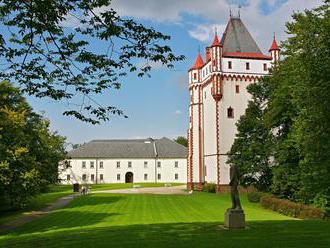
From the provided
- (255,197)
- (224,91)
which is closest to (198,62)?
(224,91)

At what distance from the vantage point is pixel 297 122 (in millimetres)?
30500

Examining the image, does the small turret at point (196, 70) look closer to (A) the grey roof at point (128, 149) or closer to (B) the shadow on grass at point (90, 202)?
(B) the shadow on grass at point (90, 202)

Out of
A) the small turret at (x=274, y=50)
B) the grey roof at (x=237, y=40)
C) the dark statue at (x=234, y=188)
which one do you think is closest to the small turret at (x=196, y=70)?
the grey roof at (x=237, y=40)

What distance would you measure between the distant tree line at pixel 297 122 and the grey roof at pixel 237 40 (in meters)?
12.5

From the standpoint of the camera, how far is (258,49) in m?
57.2

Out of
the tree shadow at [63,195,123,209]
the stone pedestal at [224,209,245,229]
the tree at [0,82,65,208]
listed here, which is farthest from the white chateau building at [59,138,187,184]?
the stone pedestal at [224,209,245,229]

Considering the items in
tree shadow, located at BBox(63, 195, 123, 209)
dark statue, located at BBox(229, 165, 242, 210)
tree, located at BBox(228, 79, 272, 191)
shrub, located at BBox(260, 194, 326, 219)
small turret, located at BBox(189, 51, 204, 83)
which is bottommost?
tree shadow, located at BBox(63, 195, 123, 209)

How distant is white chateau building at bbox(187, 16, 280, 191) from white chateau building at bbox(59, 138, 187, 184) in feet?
117

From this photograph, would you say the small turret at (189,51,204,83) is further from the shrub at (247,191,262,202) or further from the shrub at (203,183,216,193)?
the shrub at (247,191,262,202)

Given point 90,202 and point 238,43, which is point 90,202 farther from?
point 238,43

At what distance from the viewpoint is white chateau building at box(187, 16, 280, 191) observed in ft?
175

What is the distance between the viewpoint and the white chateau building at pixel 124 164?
306ft

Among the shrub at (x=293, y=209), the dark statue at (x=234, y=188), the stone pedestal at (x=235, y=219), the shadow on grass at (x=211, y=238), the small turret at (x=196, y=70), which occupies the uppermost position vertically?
the small turret at (x=196, y=70)

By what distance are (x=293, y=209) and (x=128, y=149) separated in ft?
223
